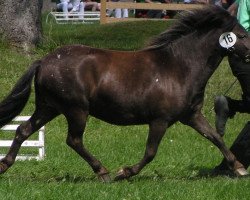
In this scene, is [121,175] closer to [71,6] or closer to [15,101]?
[15,101]

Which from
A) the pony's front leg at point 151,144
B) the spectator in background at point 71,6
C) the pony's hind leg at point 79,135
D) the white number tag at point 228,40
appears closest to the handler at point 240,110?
the white number tag at point 228,40

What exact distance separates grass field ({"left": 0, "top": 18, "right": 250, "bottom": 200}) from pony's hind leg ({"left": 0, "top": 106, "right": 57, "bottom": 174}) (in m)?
0.20

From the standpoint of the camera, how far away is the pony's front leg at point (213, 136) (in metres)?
9.53

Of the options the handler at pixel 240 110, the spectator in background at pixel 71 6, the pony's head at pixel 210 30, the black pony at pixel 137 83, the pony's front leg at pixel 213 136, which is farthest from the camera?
the spectator in background at pixel 71 6

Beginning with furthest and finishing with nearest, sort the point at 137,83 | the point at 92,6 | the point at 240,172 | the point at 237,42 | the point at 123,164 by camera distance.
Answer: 1. the point at 92,6
2. the point at 123,164
3. the point at 240,172
4. the point at 237,42
5. the point at 137,83

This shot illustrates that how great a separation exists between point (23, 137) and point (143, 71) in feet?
4.70

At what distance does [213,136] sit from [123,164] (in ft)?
4.88

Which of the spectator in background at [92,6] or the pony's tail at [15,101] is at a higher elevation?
the pony's tail at [15,101]

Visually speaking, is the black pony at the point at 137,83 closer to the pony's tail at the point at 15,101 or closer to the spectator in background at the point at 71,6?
the pony's tail at the point at 15,101

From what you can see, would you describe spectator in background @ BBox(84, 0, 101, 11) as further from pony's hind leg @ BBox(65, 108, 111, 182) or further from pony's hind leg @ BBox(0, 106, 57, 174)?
pony's hind leg @ BBox(65, 108, 111, 182)

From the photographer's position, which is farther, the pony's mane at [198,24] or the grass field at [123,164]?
the pony's mane at [198,24]

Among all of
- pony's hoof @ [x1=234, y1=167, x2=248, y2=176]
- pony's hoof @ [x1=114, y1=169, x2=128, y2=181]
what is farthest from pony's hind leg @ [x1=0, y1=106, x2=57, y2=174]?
pony's hoof @ [x1=234, y1=167, x2=248, y2=176]

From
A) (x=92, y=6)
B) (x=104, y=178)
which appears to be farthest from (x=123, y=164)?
(x=92, y=6)

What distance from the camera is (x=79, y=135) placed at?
930 cm
